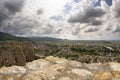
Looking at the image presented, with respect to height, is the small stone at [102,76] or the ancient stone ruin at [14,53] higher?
the ancient stone ruin at [14,53]

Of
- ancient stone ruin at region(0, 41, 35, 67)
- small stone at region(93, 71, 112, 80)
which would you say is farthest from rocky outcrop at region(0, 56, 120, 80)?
ancient stone ruin at region(0, 41, 35, 67)

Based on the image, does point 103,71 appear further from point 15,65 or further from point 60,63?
point 15,65

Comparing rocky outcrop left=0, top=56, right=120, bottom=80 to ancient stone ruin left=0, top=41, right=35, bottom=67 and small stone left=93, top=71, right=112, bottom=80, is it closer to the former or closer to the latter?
small stone left=93, top=71, right=112, bottom=80

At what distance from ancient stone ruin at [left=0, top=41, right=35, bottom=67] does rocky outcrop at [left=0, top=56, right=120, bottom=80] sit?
171mm

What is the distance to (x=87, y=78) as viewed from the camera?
15.5 feet

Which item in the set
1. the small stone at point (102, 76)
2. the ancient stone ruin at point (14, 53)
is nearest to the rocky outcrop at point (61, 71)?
the small stone at point (102, 76)

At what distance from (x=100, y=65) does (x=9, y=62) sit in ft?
9.07

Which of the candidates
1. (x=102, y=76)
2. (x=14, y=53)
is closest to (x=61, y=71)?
(x=102, y=76)

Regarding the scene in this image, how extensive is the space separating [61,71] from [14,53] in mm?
1475

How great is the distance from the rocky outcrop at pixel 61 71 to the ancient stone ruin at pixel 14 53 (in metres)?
0.17

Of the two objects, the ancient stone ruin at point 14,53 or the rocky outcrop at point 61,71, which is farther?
the ancient stone ruin at point 14,53

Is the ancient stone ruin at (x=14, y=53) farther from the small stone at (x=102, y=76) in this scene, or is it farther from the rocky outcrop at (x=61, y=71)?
the small stone at (x=102, y=76)

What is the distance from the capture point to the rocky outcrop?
473 centimetres

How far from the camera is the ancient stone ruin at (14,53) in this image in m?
5.00
